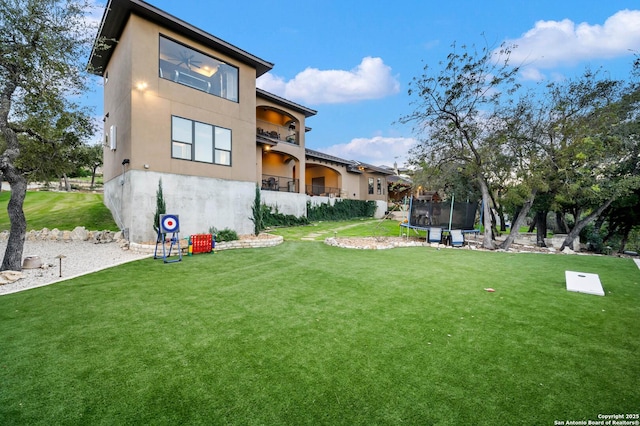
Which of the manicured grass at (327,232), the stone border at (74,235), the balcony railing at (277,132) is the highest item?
the balcony railing at (277,132)

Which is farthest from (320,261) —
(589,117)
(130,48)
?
(589,117)

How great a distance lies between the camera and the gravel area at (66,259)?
18.4 feet

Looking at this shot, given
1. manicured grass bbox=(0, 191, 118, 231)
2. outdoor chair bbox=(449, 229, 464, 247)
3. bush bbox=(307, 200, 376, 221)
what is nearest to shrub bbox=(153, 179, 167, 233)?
manicured grass bbox=(0, 191, 118, 231)

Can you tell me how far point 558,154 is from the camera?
10094mm

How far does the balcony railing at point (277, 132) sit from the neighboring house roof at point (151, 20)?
553 cm

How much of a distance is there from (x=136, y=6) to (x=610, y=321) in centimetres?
1402

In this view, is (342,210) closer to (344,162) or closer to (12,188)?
(344,162)

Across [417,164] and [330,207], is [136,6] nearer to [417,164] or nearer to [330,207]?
[417,164]

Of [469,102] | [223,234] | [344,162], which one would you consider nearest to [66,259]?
[223,234]

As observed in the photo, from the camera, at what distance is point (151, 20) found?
9.60m

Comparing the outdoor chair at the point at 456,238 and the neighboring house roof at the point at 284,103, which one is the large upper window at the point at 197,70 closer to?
the neighboring house roof at the point at 284,103

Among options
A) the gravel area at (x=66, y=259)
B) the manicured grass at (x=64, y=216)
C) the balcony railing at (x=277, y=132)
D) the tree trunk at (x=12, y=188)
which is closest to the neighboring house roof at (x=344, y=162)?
the balcony railing at (x=277, y=132)

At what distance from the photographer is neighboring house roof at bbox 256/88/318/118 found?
16734 millimetres

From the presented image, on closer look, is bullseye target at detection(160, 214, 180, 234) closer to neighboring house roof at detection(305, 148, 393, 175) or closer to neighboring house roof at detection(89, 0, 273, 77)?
neighboring house roof at detection(89, 0, 273, 77)
